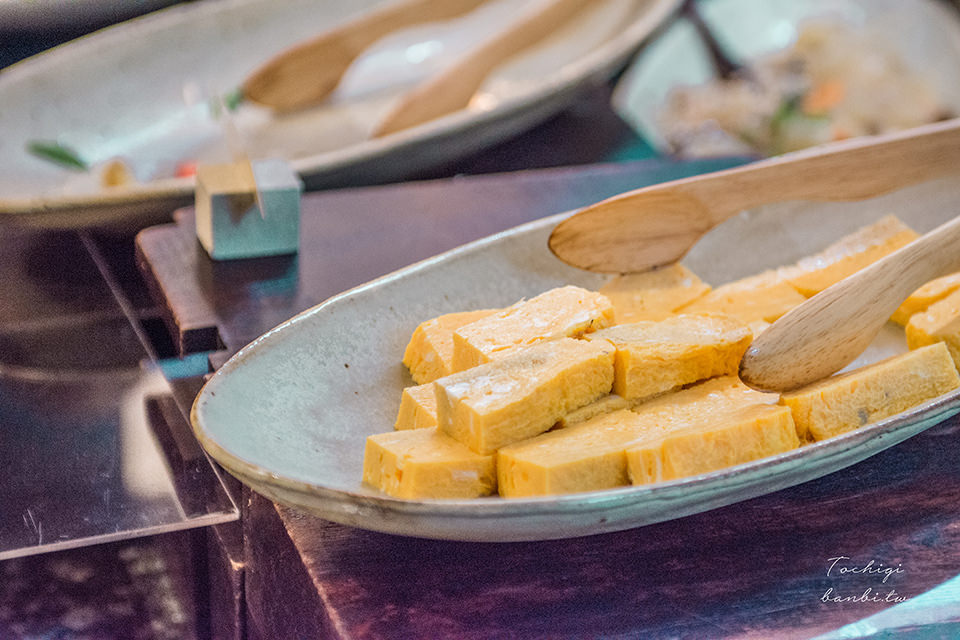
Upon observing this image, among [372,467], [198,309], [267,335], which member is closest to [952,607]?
[372,467]

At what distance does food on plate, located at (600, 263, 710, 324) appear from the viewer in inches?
30.0

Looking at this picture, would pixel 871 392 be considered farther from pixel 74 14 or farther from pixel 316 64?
pixel 74 14

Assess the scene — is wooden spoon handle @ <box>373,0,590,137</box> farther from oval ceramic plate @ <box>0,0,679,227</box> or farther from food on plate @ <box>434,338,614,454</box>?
food on plate @ <box>434,338,614,454</box>

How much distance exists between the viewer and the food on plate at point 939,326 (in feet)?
2.31

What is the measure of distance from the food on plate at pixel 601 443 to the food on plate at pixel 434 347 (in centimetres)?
13

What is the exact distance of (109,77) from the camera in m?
1.48

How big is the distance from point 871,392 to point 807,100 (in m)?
1.30

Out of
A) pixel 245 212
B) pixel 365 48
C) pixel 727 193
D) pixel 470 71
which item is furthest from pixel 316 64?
pixel 727 193

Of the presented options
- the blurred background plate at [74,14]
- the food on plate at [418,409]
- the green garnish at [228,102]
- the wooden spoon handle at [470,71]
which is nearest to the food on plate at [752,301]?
the food on plate at [418,409]

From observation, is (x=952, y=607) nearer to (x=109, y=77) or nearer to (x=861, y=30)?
(x=109, y=77)

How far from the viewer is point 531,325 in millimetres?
661

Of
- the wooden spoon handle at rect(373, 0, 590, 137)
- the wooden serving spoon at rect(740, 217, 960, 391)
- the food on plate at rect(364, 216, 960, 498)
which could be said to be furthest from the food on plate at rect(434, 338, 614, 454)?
the wooden spoon handle at rect(373, 0, 590, 137)

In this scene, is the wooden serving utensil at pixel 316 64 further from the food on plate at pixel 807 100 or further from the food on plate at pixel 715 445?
the food on plate at pixel 715 445

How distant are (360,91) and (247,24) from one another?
26 centimetres
